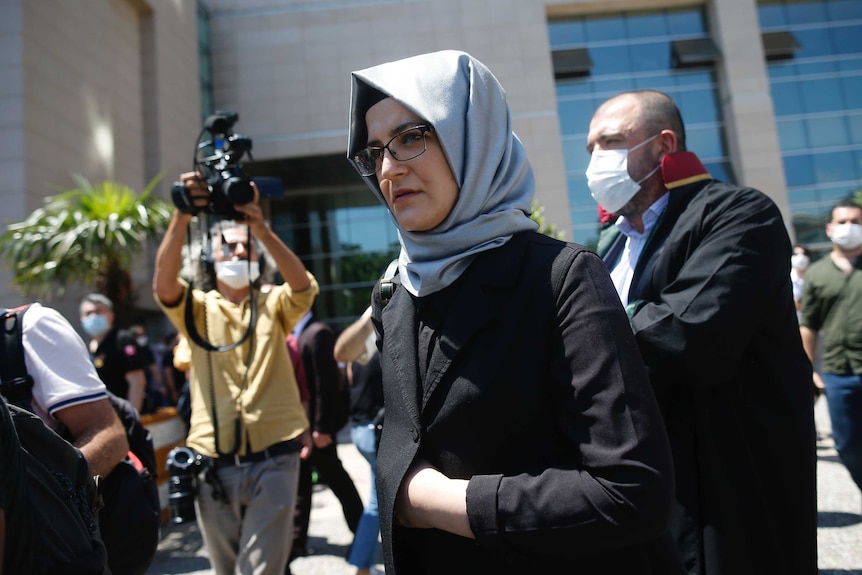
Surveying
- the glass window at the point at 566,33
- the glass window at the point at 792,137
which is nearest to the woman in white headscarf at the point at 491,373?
the glass window at the point at 566,33

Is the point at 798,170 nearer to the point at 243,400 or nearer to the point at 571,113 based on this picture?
the point at 571,113

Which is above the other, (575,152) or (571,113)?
(571,113)

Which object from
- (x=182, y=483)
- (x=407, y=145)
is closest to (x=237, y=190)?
(x=182, y=483)

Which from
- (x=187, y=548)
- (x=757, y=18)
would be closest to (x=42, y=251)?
(x=187, y=548)

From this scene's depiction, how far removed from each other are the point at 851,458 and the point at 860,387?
0.50 metres

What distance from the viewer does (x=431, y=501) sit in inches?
48.5

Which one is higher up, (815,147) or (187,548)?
(815,147)

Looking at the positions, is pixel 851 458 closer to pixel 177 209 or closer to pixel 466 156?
pixel 466 156

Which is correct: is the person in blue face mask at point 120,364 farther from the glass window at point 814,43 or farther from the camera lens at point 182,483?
the glass window at point 814,43

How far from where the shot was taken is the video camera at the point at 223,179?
3199mm

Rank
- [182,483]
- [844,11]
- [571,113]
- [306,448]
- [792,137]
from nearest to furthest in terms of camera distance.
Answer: [182,483]
[306,448]
[792,137]
[844,11]
[571,113]

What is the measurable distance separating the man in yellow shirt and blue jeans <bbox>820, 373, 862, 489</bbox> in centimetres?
349

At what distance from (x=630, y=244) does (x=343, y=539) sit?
4.04 metres

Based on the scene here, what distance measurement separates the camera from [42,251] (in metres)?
11.8
